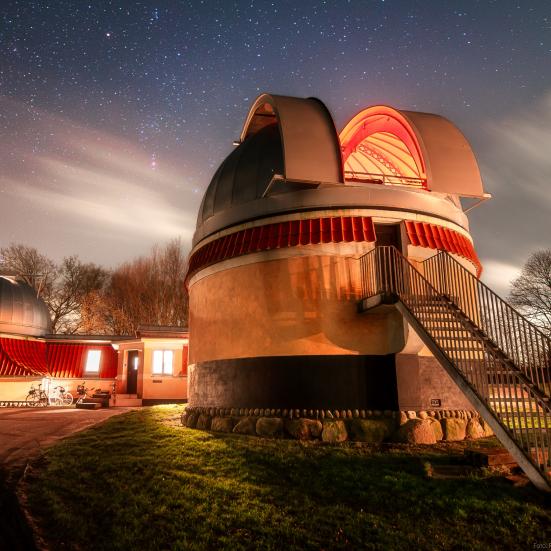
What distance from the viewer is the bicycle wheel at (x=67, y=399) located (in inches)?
1067

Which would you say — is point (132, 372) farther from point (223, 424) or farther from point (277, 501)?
point (277, 501)

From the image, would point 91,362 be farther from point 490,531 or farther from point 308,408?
point 490,531

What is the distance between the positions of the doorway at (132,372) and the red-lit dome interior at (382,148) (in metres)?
17.9

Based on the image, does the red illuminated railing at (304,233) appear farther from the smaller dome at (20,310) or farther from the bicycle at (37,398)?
the smaller dome at (20,310)

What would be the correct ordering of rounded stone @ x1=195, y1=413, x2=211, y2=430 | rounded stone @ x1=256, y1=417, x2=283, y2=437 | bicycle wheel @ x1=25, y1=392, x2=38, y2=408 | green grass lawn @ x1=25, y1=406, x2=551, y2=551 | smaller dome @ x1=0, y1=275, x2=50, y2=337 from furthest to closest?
smaller dome @ x1=0, y1=275, x2=50, y2=337 → bicycle wheel @ x1=25, y1=392, x2=38, y2=408 → rounded stone @ x1=195, y1=413, x2=211, y2=430 → rounded stone @ x1=256, y1=417, x2=283, y2=437 → green grass lawn @ x1=25, y1=406, x2=551, y2=551

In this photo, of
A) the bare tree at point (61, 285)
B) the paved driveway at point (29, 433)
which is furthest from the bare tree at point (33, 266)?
the paved driveway at point (29, 433)

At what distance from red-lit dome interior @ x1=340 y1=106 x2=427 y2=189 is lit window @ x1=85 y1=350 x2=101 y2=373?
21537 millimetres

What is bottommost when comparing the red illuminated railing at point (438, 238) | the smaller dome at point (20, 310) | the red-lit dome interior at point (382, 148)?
the red illuminated railing at point (438, 238)

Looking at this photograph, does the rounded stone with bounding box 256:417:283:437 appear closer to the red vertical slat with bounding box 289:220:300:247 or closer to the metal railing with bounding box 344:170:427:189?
the red vertical slat with bounding box 289:220:300:247

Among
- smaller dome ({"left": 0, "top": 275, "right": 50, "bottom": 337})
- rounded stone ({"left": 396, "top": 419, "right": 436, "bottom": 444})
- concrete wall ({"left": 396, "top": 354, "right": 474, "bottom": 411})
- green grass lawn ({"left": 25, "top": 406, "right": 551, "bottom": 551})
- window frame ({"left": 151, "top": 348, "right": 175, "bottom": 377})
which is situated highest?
smaller dome ({"left": 0, "top": 275, "right": 50, "bottom": 337})

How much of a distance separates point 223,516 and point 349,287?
20.2 feet

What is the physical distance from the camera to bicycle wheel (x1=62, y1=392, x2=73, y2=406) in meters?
27.1

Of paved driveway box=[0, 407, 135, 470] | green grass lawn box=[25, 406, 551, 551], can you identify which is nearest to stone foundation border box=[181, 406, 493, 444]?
green grass lawn box=[25, 406, 551, 551]

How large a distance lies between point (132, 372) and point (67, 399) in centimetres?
354
